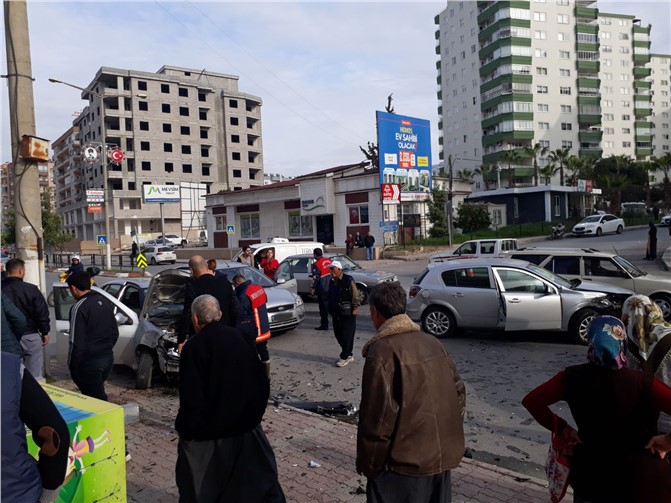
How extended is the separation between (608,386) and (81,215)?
93.5 metres

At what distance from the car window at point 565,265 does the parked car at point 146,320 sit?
312 inches

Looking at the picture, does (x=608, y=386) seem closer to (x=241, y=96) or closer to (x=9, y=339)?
(x=9, y=339)

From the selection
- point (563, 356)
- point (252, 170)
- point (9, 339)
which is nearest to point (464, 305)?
point (563, 356)

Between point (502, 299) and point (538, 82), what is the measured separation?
264 feet

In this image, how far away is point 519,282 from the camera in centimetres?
1028

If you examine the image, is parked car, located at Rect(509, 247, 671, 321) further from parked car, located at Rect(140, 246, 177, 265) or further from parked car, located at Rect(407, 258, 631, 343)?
parked car, located at Rect(140, 246, 177, 265)

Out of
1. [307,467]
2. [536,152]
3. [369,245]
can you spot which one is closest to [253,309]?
[307,467]

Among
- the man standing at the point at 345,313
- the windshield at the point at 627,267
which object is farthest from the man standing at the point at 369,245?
the man standing at the point at 345,313

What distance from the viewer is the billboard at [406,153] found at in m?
33.8

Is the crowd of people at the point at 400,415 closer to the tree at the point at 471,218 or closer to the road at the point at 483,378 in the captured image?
the road at the point at 483,378

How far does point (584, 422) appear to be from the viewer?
9.35ft

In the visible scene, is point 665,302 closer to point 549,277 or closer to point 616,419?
point 549,277

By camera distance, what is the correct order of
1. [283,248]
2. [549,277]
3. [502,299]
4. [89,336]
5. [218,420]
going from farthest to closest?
1. [283,248]
2. [549,277]
3. [502,299]
4. [89,336]
5. [218,420]

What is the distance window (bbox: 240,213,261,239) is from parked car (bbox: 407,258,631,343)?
112ft
